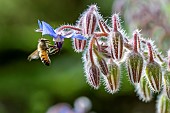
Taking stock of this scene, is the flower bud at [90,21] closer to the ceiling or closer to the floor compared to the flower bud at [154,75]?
closer to the ceiling

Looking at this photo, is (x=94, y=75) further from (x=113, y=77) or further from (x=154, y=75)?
(x=154, y=75)

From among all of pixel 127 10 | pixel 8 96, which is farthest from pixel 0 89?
pixel 127 10

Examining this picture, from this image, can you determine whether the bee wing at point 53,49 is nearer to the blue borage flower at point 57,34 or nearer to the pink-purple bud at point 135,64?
the blue borage flower at point 57,34

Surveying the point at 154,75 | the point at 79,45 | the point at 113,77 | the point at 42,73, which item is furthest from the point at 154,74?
the point at 42,73

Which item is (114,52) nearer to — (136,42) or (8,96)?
(136,42)

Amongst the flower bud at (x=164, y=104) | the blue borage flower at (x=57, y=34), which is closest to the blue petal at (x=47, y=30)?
the blue borage flower at (x=57, y=34)
